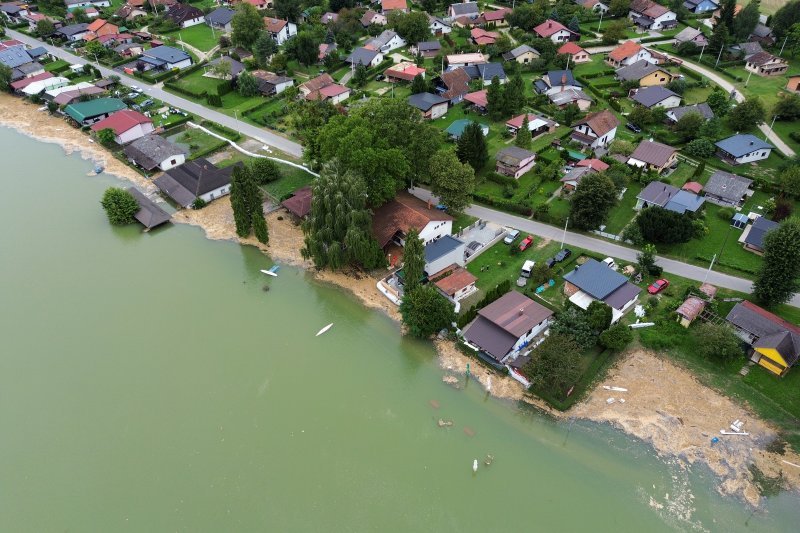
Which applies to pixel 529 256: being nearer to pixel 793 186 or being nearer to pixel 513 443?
pixel 513 443

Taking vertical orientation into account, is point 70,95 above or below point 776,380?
above

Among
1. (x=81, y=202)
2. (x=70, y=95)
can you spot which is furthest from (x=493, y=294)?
(x=70, y=95)

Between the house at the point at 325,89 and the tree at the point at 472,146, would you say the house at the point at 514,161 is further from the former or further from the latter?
the house at the point at 325,89

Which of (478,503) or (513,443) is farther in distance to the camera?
(513,443)

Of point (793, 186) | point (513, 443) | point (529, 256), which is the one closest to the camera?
point (513, 443)

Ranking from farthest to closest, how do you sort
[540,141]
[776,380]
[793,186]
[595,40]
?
[595,40]
[540,141]
[793,186]
[776,380]

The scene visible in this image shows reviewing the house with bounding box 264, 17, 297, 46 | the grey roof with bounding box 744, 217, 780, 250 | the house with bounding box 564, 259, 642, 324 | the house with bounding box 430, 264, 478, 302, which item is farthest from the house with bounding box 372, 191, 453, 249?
the house with bounding box 264, 17, 297, 46

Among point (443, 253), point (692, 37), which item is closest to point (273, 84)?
point (443, 253)
